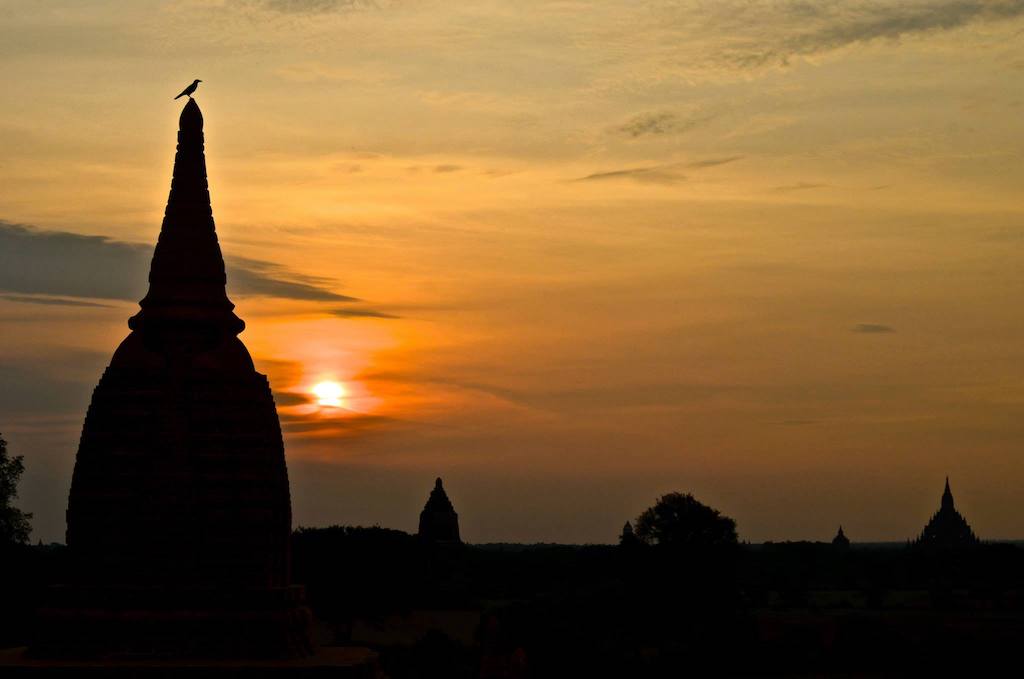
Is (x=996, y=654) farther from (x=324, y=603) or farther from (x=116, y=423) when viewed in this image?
(x=116, y=423)

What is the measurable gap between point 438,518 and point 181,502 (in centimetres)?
8546

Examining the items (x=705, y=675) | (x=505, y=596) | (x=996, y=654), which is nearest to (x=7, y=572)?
(x=705, y=675)

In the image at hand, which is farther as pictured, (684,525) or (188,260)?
(684,525)

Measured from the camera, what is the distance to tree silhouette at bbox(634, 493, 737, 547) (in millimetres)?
99250

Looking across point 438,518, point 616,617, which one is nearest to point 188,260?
point 616,617

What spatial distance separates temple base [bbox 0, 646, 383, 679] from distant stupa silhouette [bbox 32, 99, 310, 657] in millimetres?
294

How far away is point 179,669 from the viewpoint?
3100 centimetres

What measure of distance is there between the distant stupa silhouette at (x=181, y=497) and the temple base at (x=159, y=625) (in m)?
0.02

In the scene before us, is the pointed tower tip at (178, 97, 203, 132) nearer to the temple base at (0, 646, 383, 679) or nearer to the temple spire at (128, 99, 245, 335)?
the temple spire at (128, 99, 245, 335)

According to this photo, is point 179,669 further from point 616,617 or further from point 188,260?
point 616,617

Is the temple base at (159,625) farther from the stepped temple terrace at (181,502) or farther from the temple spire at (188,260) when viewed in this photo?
the temple spire at (188,260)

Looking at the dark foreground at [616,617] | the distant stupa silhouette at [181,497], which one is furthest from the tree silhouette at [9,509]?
the distant stupa silhouette at [181,497]

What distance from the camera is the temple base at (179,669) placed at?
31.0 m

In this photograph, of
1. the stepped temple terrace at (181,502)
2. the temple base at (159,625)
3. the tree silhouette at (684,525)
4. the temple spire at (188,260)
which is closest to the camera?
the temple base at (159,625)
